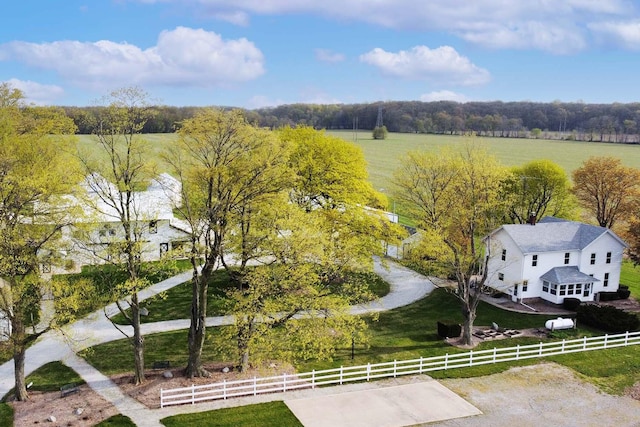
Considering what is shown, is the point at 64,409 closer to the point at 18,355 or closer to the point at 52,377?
the point at 18,355

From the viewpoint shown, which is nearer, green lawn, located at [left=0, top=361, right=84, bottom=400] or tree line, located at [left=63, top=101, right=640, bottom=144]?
green lawn, located at [left=0, top=361, right=84, bottom=400]

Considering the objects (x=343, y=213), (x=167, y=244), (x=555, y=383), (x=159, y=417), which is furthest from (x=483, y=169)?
(x=167, y=244)

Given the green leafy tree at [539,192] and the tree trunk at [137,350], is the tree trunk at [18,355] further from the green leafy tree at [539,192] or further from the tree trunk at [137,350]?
the green leafy tree at [539,192]

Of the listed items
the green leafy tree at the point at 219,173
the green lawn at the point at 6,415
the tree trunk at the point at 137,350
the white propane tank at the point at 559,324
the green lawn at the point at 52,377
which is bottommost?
the green lawn at the point at 52,377

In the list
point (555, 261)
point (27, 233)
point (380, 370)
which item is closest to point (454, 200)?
point (555, 261)

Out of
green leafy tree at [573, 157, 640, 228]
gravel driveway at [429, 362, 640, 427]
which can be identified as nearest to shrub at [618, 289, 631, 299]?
green leafy tree at [573, 157, 640, 228]

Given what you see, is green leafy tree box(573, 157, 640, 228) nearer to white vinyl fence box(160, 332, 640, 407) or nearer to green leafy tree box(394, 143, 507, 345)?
green leafy tree box(394, 143, 507, 345)

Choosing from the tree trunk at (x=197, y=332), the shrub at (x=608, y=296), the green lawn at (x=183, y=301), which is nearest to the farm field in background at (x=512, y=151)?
the green lawn at (x=183, y=301)
